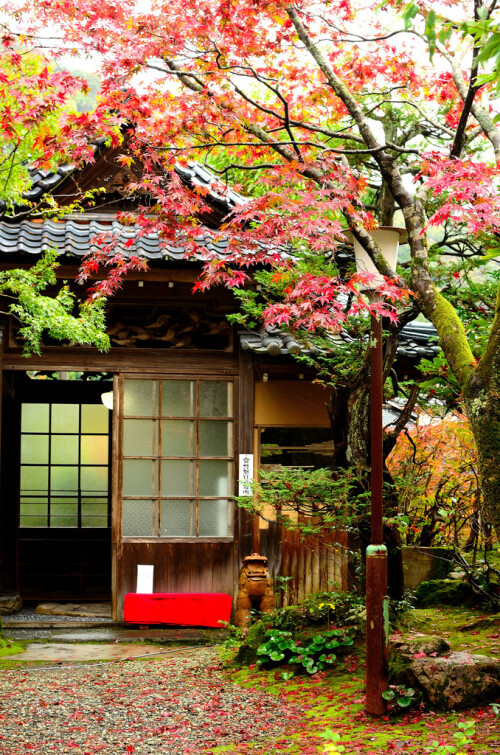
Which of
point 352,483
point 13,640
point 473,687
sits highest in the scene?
point 352,483

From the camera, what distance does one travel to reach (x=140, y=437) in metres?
9.44

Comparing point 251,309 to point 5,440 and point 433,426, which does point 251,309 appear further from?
point 5,440

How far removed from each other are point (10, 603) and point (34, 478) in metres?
2.27

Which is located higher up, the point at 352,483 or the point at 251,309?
the point at 251,309

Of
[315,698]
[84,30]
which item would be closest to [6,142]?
[84,30]

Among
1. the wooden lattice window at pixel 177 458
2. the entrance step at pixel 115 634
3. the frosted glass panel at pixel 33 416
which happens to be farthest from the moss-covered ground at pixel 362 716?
the frosted glass panel at pixel 33 416

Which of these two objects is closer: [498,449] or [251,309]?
[498,449]

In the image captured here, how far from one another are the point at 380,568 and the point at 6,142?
473 centimetres

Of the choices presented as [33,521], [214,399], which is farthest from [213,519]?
[33,521]

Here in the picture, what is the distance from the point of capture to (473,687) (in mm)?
5117

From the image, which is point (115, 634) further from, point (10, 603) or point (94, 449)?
point (94, 449)

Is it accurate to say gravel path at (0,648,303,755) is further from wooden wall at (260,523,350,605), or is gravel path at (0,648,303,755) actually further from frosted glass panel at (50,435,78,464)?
frosted glass panel at (50,435,78,464)

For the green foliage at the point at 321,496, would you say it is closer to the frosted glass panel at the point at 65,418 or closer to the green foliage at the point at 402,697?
the green foliage at the point at 402,697

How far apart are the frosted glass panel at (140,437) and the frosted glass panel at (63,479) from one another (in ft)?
10.6
